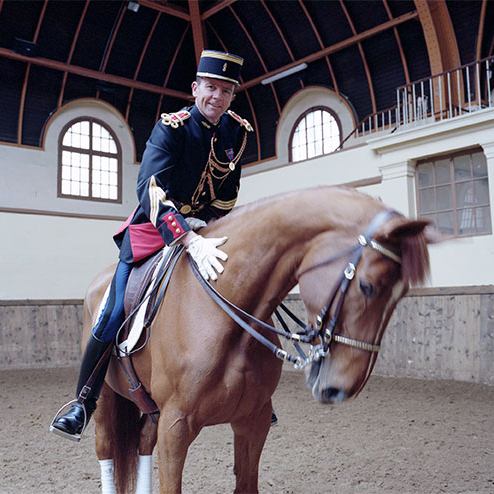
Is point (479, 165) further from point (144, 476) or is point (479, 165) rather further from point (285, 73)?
point (144, 476)

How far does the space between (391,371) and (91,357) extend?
6.41m

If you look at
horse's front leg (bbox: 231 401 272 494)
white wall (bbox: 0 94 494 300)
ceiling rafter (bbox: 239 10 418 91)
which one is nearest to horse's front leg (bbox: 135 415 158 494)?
horse's front leg (bbox: 231 401 272 494)

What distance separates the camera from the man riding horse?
1.87 meters

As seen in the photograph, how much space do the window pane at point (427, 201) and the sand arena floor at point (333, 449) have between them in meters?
2.86

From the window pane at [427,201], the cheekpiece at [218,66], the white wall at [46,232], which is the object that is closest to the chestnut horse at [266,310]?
the cheekpiece at [218,66]

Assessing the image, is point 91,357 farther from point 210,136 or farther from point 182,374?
point 210,136

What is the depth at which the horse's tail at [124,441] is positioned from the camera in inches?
94.1

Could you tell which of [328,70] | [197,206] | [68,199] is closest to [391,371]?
[197,206]

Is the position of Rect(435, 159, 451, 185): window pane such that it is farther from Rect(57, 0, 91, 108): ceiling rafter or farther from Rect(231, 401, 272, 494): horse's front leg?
Rect(57, 0, 91, 108): ceiling rafter

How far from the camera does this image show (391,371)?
763 centimetres

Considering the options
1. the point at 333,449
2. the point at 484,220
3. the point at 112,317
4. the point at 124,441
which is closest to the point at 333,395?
the point at 112,317

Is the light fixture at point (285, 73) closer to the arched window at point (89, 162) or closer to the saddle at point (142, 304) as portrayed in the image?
the arched window at point (89, 162)

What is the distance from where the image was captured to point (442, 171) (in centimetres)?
797

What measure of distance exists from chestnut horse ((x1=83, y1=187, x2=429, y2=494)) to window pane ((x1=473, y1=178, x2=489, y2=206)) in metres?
6.74
